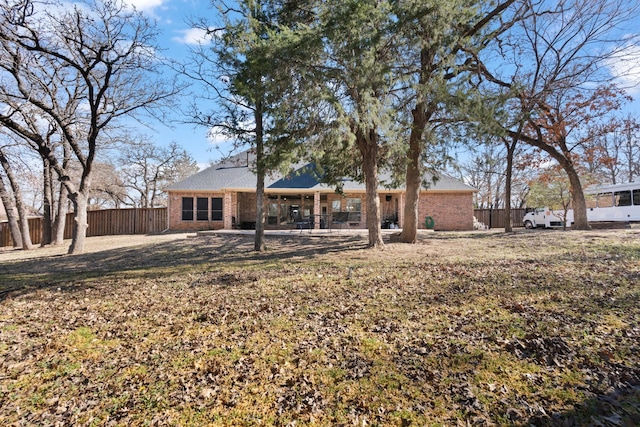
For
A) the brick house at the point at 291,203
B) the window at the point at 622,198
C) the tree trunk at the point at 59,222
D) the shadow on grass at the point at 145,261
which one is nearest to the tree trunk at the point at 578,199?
the window at the point at 622,198

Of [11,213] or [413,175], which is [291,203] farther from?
[11,213]

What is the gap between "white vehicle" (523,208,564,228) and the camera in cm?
2035

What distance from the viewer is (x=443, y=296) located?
5.12 metres

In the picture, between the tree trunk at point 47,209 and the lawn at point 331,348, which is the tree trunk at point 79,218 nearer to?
the lawn at point 331,348

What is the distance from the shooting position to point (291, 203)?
69.2 feet

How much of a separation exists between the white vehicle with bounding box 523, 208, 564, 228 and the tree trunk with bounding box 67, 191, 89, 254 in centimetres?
2371

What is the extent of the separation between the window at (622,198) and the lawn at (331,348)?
13.6 metres

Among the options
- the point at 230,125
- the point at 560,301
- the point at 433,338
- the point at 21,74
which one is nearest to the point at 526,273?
Result: the point at 560,301

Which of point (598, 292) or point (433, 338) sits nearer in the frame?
point (433, 338)

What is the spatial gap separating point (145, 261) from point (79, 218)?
3839mm

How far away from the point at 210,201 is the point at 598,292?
18.2m

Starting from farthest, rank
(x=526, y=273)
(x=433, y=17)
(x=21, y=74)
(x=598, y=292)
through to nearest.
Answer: (x=21, y=74) < (x=433, y=17) < (x=526, y=273) < (x=598, y=292)

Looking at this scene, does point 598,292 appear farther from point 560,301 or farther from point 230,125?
point 230,125

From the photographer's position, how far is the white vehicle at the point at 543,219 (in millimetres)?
20350
